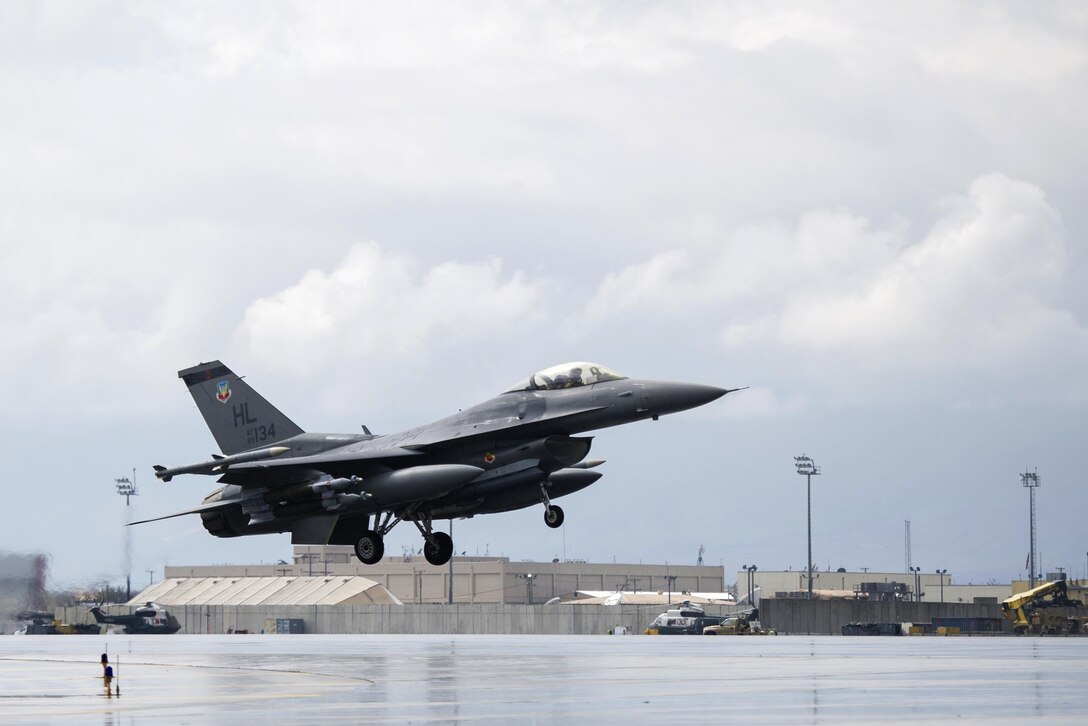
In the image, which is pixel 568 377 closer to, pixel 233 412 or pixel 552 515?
pixel 552 515

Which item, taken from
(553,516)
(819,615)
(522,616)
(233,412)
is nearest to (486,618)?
(522,616)

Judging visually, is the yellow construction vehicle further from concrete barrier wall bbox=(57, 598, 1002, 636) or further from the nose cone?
the nose cone

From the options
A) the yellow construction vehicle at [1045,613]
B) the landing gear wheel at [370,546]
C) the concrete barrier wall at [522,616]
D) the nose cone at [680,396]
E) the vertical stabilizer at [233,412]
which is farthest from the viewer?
the concrete barrier wall at [522,616]

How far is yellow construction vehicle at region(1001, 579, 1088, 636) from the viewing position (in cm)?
7444

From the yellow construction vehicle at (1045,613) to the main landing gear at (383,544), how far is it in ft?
143

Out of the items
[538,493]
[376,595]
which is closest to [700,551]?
[376,595]

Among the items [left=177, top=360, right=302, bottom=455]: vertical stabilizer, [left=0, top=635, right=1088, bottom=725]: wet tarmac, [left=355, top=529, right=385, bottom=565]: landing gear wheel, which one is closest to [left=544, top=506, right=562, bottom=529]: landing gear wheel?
[left=0, top=635, right=1088, bottom=725]: wet tarmac

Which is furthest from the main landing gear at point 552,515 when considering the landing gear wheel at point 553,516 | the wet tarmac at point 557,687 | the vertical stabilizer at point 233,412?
the vertical stabilizer at point 233,412

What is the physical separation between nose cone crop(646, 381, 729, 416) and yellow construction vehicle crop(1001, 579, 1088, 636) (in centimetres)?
4546

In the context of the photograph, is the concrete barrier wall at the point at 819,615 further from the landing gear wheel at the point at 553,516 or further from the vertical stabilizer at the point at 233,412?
the landing gear wheel at the point at 553,516

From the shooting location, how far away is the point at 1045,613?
248 feet

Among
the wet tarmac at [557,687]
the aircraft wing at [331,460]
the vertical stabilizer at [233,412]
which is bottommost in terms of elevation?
the wet tarmac at [557,687]

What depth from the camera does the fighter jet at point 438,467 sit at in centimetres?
3516

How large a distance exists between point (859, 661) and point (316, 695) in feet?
47.9
